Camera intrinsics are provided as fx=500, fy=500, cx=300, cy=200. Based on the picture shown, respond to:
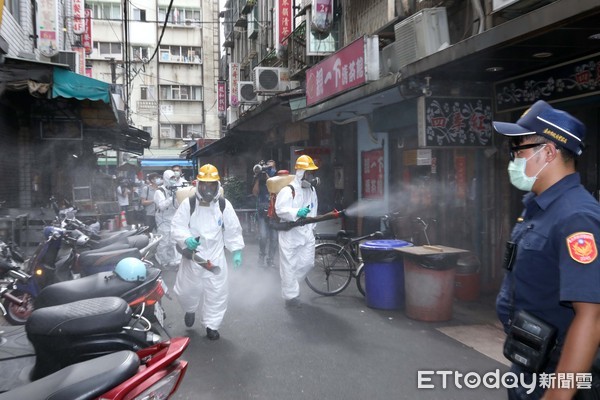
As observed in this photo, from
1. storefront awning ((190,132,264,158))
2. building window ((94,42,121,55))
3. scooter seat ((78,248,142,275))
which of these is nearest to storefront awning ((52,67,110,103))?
scooter seat ((78,248,142,275))

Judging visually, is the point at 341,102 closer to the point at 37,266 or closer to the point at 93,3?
the point at 37,266

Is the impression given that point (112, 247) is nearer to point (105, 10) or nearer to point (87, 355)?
point (87, 355)

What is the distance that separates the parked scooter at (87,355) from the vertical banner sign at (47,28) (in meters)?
11.8

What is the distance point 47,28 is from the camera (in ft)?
45.5

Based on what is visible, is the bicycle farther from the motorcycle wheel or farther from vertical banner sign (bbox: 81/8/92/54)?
vertical banner sign (bbox: 81/8/92/54)

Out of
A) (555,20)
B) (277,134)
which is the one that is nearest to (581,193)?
(555,20)

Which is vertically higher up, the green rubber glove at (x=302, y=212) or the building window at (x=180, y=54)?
the building window at (x=180, y=54)

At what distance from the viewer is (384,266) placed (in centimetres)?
696

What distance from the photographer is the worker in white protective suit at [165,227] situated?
10750 millimetres

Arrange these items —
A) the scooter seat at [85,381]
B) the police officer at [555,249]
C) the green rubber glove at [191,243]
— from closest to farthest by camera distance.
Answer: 1. the police officer at [555,249]
2. the scooter seat at [85,381]
3. the green rubber glove at [191,243]

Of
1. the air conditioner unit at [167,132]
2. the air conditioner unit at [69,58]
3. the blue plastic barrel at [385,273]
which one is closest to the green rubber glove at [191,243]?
the blue plastic barrel at [385,273]

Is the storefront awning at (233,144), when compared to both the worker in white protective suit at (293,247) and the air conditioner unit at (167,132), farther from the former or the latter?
the air conditioner unit at (167,132)

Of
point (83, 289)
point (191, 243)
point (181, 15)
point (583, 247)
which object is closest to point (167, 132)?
point (181, 15)

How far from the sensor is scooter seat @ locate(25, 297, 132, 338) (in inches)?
130
